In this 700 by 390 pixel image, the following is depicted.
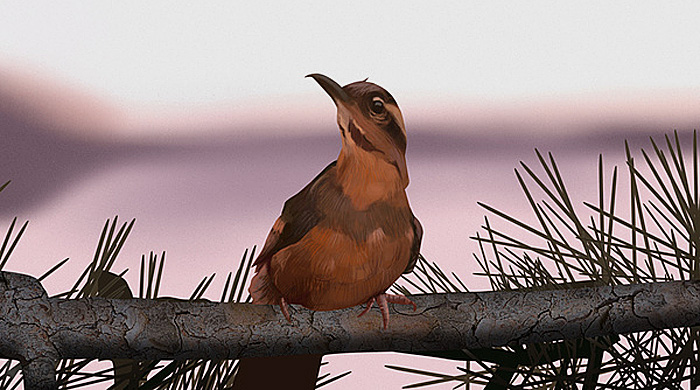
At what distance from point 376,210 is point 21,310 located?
0.47ft

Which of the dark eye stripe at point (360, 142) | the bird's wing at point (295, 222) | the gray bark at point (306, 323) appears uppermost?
the dark eye stripe at point (360, 142)

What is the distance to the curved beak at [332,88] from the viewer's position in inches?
12.0

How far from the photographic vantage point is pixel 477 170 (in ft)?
2.22

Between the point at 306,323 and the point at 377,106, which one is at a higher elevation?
the point at 377,106

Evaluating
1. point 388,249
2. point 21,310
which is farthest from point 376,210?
point 21,310

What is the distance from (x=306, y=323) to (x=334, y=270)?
4 centimetres

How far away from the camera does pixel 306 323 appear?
10.5 inches

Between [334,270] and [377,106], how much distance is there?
76 millimetres

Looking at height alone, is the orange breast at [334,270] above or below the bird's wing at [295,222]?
below

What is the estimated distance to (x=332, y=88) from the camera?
1.00 feet

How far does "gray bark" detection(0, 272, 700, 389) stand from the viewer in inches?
9.3

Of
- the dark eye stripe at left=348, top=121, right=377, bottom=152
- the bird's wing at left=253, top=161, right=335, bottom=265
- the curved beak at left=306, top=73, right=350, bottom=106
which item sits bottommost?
the bird's wing at left=253, top=161, right=335, bottom=265

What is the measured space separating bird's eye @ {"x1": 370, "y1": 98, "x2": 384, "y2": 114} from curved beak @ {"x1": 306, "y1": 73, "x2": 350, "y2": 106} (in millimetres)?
12

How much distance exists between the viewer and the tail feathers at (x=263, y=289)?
31 cm
